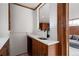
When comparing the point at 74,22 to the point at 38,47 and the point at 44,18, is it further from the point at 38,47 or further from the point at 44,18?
the point at 38,47

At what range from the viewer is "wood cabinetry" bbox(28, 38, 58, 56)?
4.36 feet

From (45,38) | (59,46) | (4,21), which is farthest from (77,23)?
(4,21)

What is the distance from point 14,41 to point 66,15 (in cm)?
65

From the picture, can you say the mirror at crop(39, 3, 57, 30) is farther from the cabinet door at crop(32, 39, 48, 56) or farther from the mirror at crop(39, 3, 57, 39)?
the cabinet door at crop(32, 39, 48, 56)

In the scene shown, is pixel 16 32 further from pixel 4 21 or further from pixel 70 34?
pixel 70 34

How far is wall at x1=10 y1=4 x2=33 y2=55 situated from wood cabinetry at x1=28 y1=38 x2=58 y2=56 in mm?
119

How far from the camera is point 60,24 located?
4.23 ft

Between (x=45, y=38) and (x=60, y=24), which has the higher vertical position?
(x=60, y=24)

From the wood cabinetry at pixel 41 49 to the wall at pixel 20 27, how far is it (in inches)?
4.7

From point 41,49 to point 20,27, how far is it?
360 millimetres

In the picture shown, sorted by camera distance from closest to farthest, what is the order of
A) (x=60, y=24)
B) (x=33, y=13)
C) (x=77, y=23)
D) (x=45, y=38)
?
(x=77, y=23) < (x=60, y=24) < (x=33, y=13) < (x=45, y=38)

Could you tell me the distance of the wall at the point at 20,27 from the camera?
55.2 inches

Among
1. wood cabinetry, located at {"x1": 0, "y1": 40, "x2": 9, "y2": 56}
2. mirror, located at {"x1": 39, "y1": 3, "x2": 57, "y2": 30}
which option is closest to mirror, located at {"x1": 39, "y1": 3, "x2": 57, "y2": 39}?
mirror, located at {"x1": 39, "y1": 3, "x2": 57, "y2": 30}

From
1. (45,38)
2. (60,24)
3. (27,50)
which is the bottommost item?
(27,50)
